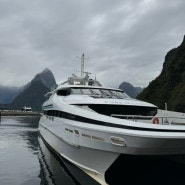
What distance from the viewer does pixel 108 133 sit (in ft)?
39.9

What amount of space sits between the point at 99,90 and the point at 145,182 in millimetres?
6633

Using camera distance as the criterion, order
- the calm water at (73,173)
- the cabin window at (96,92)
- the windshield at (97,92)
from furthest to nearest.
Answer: the cabin window at (96,92), the windshield at (97,92), the calm water at (73,173)

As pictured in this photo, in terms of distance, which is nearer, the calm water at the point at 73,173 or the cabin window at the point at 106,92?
the calm water at the point at 73,173

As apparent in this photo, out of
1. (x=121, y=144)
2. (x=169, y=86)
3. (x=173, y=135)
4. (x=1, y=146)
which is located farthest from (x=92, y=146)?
(x=169, y=86)

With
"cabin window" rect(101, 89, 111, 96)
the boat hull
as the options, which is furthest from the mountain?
the boat hull


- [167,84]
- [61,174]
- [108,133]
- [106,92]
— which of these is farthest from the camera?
[167,84]

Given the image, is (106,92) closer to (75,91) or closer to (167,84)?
(75,91)

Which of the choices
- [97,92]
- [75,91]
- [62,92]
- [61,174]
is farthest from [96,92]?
[61,174]

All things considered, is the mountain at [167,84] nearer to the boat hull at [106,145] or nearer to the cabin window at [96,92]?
the cabin window at [96,92]

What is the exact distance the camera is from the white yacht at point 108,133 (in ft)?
38.2

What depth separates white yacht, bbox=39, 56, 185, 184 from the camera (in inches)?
459

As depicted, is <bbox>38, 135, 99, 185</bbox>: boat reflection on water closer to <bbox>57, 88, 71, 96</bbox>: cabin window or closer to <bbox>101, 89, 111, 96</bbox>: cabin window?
<bbox>57, 88, 71, 96</bbox>: cabin window

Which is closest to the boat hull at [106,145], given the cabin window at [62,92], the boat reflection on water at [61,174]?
the boat reflection on water at [61,174]

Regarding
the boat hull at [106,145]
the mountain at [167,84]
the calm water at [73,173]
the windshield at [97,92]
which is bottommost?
the calm water at [73,173]
